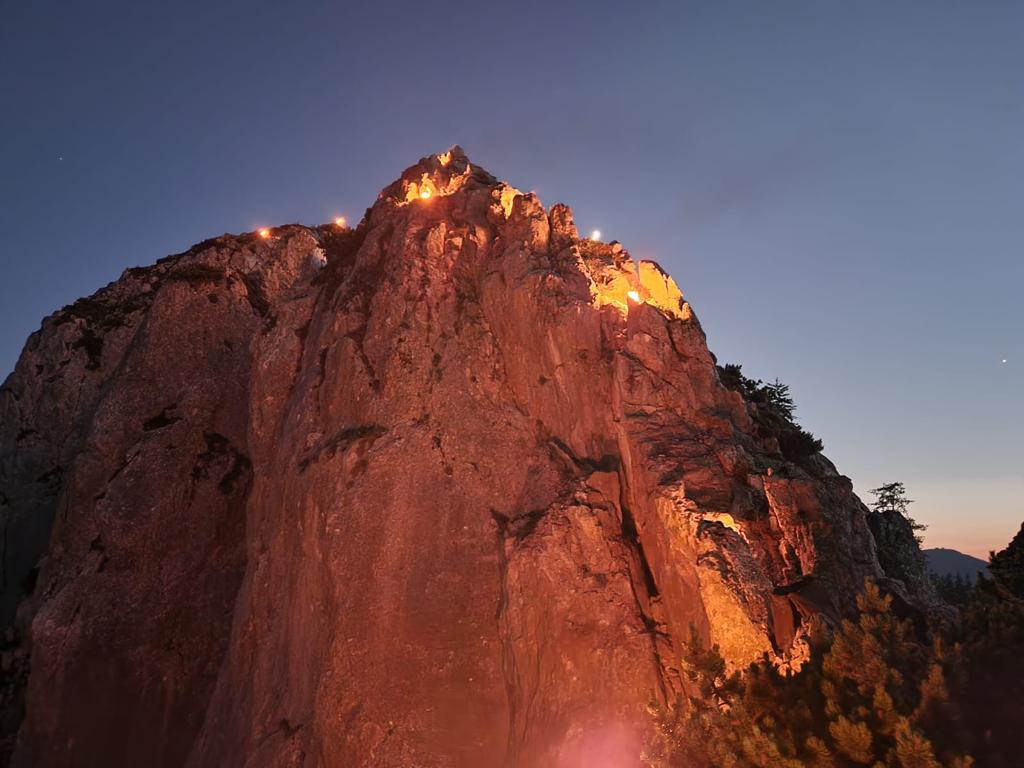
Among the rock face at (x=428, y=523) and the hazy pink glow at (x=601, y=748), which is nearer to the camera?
the hazy pink glow at (x=601, y=748)

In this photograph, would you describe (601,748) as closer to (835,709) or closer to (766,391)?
(835,709)

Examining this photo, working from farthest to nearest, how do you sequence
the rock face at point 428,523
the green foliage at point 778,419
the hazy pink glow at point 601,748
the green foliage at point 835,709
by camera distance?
the green foliage at point 778,419 < the rock face at point 428,523 < the hazy pink glow at point 601,748 < the green foliage at point 835,709

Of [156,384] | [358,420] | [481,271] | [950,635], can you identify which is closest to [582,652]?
[950,635]

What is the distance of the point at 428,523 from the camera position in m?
24.4

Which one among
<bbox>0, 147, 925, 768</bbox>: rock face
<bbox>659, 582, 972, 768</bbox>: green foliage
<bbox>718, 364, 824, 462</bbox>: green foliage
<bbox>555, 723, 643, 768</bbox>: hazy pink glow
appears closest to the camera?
<bbox>659, 582, 972, 768</bbox>: green foliage

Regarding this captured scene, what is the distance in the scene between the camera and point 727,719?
1484 centimetres

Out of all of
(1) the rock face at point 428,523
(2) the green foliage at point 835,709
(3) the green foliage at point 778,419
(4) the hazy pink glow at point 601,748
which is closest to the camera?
(2) the green foliage at point 835,709

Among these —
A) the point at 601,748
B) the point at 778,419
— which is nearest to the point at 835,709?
the point at 601,748

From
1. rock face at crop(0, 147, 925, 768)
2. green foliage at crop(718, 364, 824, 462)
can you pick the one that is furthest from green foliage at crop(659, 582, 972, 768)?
green foliage at crop(718, 364, 824, 462)

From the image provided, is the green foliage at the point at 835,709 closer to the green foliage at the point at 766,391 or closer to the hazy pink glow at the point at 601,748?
the hazy pink glow at the point at 601,748

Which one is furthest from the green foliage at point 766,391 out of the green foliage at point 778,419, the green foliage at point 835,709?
the green foliage at point 835,709

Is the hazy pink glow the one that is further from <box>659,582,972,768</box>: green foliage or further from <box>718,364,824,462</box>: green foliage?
<box>718,364,824,462</box>: green foliage

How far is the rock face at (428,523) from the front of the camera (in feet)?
65.9

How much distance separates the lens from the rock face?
20.1m
